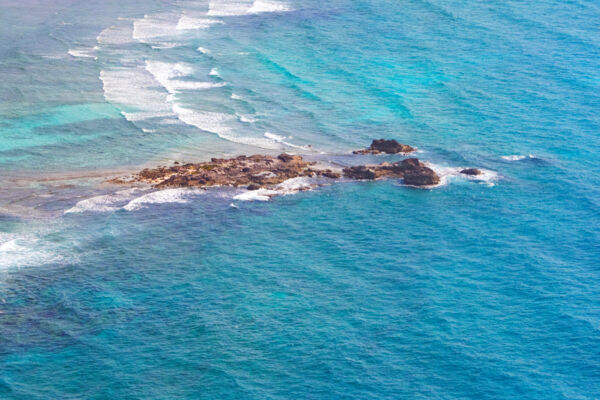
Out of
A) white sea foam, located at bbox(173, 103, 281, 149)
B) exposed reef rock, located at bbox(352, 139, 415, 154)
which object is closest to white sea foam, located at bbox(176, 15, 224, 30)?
white sea foam, located at bbox(173, 103, 281, 149)

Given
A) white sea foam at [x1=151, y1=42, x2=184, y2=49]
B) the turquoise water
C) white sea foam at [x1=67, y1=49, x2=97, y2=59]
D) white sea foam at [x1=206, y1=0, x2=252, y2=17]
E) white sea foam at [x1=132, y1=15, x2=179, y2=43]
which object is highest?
white sea foam at [x1=206, y1=0, x2=252, y2=17]

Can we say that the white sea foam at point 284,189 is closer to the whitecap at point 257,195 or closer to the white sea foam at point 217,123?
the whitecap at point 257,195

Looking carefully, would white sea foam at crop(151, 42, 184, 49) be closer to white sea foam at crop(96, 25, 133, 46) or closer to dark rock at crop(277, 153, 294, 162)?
white sea foam at crop(96, 25, 133, 46)

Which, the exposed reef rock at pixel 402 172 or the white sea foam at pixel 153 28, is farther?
the white sea foam at pixel 153 28

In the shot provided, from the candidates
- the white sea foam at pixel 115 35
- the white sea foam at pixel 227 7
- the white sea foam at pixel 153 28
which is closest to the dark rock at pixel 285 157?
the white sea foam at pixel 153 28

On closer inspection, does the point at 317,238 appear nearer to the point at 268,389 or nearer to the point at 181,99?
the point at 268,389

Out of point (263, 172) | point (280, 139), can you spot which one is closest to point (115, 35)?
point (280, 139)

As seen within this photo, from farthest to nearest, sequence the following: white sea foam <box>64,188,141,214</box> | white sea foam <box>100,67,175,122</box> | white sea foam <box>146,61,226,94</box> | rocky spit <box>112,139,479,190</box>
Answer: white sea foam <box>146,61,226,94</box> → white sea foam <box>100,67,175,122</box> → rocky spit <box>112,139,479,190</box> → white sea foam <box>64,188,141,214</box>

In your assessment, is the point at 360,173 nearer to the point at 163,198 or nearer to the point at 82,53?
the point at 163,198
